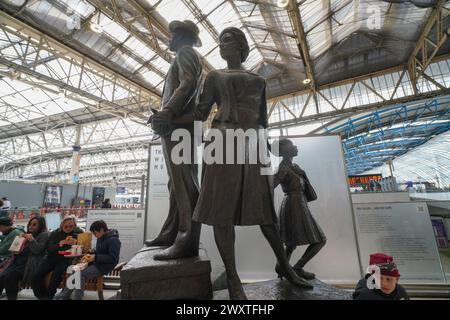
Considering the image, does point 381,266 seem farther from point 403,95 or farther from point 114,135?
point 114,135

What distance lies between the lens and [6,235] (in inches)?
149

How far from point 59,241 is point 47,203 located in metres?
8.35

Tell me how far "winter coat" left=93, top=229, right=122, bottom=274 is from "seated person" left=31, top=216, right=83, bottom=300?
1.81 feet

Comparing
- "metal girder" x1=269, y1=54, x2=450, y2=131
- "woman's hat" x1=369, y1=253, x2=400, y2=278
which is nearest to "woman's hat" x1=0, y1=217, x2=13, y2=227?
"woman's hat" x1=369, y1=253, x2=400, y2=278

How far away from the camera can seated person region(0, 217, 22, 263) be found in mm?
3617

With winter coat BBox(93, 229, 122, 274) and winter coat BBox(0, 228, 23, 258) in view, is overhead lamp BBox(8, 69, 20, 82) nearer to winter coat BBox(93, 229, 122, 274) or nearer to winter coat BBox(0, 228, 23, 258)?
winter coat BBox(0, 228, 23, 258)

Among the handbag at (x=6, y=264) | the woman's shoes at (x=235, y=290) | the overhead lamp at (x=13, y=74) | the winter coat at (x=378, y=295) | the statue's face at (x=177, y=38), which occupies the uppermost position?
the overhead lamp at (x=13, y=74)

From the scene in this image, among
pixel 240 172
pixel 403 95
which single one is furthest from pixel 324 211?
pixel 403 95

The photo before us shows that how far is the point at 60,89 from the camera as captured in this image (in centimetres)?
795

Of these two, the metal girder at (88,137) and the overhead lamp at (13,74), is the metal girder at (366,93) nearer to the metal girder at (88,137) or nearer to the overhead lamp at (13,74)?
the metal girder at (88,137)

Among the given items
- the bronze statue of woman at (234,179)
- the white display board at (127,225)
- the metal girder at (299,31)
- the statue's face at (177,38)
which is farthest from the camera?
the metal girder at (299,31)

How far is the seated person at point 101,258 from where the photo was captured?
3109 mm

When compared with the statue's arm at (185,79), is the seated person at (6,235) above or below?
below

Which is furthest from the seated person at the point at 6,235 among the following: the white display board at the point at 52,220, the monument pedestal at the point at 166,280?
the monument pedestal at the point at 166,280
